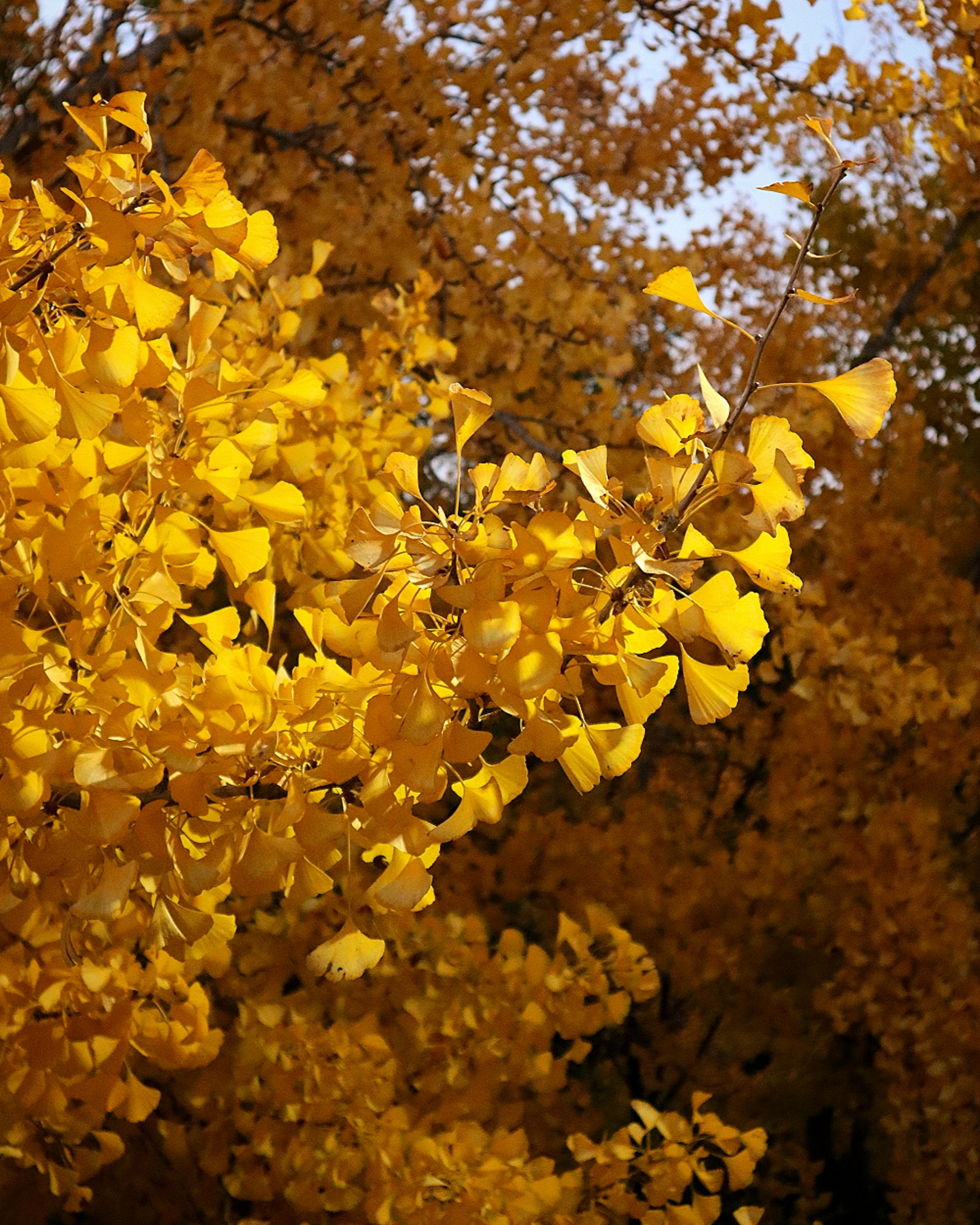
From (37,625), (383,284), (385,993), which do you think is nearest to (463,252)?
(383,284)

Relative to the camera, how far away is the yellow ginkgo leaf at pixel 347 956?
82 centimetres

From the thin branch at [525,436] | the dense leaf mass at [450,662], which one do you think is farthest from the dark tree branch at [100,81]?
the thin branch at [525,436]

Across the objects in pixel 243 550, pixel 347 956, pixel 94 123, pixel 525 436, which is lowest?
pixel 347 956

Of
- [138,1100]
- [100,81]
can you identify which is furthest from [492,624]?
[100,81]

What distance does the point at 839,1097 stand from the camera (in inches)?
147

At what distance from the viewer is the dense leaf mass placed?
756 mm

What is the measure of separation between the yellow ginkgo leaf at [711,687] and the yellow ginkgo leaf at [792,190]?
301mm

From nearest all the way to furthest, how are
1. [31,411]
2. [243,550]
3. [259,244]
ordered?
[31,411], [259,244], [243,550]

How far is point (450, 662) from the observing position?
0.72 metres

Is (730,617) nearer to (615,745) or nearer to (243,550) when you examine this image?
(615,745)

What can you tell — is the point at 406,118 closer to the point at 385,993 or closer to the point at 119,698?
the point at 385,993

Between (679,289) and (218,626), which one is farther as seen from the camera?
(218,626)

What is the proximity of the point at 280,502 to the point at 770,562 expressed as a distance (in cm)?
48

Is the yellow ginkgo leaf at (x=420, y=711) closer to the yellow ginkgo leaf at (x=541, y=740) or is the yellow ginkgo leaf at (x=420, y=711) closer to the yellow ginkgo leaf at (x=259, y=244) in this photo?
the yellow ginkgo leaf at (x=541, y=740)
